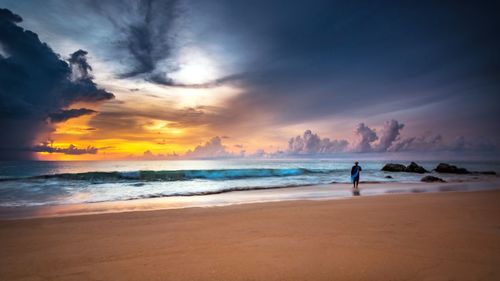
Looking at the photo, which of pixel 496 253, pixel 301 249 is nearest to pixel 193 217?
pixel 301 249

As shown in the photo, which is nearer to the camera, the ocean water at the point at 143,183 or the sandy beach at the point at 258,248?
the sandy beach at the point at 258,248

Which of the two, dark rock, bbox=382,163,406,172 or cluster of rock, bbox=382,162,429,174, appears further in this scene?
dark rock, bbox=382,163,406,172

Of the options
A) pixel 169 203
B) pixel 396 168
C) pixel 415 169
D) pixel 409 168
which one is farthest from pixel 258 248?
pixel 396 168

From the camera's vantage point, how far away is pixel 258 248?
4355mm

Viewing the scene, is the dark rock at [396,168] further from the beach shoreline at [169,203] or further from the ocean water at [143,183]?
the beach shoreline at [169,203]

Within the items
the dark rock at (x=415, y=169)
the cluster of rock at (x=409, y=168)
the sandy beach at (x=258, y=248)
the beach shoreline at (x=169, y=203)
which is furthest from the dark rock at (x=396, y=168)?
the sandy beach at (x=258, y=248)

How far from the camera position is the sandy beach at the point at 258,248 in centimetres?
345

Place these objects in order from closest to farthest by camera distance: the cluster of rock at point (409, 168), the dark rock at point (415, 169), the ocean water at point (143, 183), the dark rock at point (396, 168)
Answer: the ocean water at point (143, 183)
the dark rock at point (415, 169)
the cluster of rock at point (409, 168)
the dark rock at point (396, 168)

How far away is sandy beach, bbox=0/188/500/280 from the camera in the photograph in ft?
11.3

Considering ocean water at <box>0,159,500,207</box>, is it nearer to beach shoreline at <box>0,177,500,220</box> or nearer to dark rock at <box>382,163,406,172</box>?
beach shoreline at <box>0,177,500,220</box>

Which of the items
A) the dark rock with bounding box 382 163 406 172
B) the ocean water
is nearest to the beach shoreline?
the ocean water

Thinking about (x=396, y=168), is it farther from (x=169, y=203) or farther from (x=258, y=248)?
(x=258, y=248)

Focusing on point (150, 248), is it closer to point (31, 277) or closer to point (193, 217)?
point (31, 277)

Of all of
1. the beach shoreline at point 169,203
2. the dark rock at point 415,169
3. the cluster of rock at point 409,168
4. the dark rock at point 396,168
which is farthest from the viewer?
the dark rock at point 396,168
